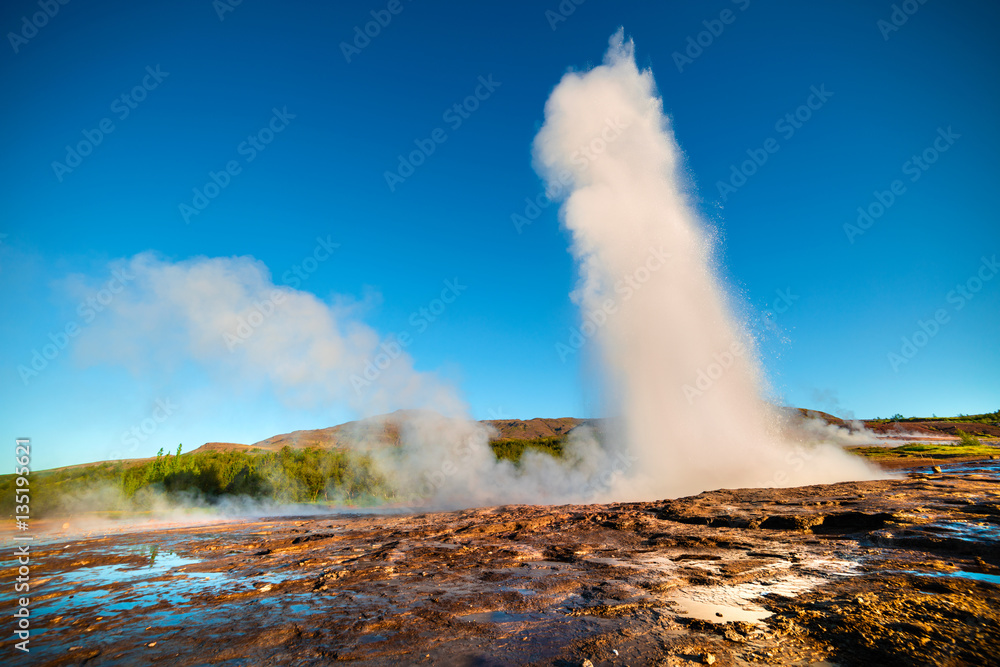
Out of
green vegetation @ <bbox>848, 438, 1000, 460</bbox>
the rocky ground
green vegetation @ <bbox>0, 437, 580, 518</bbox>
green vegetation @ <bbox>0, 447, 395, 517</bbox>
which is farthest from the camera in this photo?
green vegetation @ <bbox>0, 447, 395, 517</bbox>

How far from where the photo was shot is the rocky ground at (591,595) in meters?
4.33

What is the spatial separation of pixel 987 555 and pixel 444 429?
1580 inches

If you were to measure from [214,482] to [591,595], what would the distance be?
55.8 metres

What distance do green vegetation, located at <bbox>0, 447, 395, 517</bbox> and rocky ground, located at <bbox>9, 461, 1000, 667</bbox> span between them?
3811 cm

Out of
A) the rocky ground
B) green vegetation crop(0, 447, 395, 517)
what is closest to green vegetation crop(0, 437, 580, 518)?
green vegetation crop(0, 447, 395, 517)

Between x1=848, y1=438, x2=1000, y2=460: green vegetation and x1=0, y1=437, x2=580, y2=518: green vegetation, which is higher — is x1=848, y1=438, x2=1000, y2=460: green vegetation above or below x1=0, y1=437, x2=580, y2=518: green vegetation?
below

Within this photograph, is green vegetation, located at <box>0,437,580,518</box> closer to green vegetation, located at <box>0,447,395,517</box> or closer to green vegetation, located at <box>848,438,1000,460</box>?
green vegetation, located at <box>0,447,395,517</box>

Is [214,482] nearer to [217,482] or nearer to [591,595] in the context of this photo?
[217,482]

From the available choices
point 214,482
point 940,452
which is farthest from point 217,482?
point 940,452

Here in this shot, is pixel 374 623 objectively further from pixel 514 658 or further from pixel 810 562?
pixel 810 562

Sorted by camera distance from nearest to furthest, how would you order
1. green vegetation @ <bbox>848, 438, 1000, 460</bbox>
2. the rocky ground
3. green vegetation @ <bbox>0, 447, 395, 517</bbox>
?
1. the rocky ground
2. green vegetation @ <bbox>848, 438, 1000, 460</bbox>
3. green vegetation @ <bbox>0, 447, 395, 517</bbox>

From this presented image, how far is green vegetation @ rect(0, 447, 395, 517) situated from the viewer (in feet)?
138

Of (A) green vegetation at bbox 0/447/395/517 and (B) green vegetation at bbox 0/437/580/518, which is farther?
(A) green vegetation at bbox 0/447/395/517

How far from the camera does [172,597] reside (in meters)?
7.76
